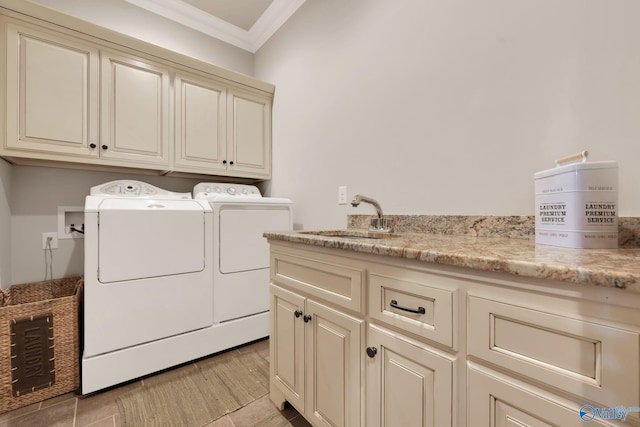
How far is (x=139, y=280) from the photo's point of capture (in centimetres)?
171

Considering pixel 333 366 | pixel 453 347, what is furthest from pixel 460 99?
pixel 333 366

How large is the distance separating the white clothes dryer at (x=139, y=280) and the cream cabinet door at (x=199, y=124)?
1.57 feet

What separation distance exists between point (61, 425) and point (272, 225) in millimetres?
1601

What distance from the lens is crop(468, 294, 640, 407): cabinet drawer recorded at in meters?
0.48

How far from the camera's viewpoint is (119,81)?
6.42 feet

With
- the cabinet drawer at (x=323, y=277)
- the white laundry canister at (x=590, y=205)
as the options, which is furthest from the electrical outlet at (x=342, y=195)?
the white laundry canister at (x=590, y=205)

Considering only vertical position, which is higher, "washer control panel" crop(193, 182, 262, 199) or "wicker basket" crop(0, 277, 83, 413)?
"washer control panel" crop(193, 182, 262, 199)

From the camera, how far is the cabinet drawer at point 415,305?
726mm

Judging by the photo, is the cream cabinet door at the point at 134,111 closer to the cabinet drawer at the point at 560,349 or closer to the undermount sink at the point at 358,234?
the undermount sink at the point at 358,234

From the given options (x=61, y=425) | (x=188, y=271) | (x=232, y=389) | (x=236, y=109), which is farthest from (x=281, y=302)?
(x=236, y=109)

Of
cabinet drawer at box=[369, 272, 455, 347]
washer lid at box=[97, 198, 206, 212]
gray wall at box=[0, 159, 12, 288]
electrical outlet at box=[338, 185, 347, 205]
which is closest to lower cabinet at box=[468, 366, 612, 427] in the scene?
cabinet drawer at box=[369, 272, 455, 347]

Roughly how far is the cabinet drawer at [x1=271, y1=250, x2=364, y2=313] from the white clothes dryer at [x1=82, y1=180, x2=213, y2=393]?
868 millimetres

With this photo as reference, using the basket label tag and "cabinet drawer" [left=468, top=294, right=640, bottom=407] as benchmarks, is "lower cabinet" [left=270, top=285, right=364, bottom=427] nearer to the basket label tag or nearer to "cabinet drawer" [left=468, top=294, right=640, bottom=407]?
"cabinet drawer" [left=468, top=294, right=640, bottom=407]
